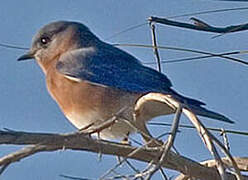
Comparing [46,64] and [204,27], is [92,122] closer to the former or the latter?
[46,64]

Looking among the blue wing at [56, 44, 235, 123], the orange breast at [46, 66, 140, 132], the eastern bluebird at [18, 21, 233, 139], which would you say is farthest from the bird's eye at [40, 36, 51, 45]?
the orange breast at [46, 66, 140, 132]

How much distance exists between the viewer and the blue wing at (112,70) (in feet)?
7.64

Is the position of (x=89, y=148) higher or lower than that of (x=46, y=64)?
higher

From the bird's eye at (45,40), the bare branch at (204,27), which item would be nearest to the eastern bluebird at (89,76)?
the bird's eye at (45,40)

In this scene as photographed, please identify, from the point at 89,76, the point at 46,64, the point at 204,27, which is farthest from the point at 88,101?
the point at 204,27

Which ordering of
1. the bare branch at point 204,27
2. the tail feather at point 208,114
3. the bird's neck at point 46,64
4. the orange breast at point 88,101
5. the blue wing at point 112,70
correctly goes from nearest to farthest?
the bare branch at point 204,27 → the tail feather at point 208,114 → the orange breast at point 88,101 → the blue wing at point 112,70 → the bird's neck at point 46,64

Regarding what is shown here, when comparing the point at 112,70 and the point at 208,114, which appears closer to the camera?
the point at 208,114

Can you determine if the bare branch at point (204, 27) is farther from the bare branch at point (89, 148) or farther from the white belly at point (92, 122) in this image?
the white belly at point (92, 122)

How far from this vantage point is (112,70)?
2516mm

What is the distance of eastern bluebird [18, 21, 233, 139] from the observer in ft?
7.30

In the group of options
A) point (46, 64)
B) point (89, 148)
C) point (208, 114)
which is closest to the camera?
point (89, 148)

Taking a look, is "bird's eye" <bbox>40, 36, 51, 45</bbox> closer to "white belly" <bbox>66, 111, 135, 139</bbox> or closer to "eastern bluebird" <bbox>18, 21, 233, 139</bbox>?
"eastern bluebird" <bbox>18, 21, 233, 139</bbox>

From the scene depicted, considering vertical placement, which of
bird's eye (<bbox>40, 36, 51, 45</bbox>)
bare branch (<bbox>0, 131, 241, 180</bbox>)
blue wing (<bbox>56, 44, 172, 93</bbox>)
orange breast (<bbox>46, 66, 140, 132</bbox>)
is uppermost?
bare branch (<bbox>0, 131, 241, 180</bbox>)

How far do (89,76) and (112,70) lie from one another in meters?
0.11
